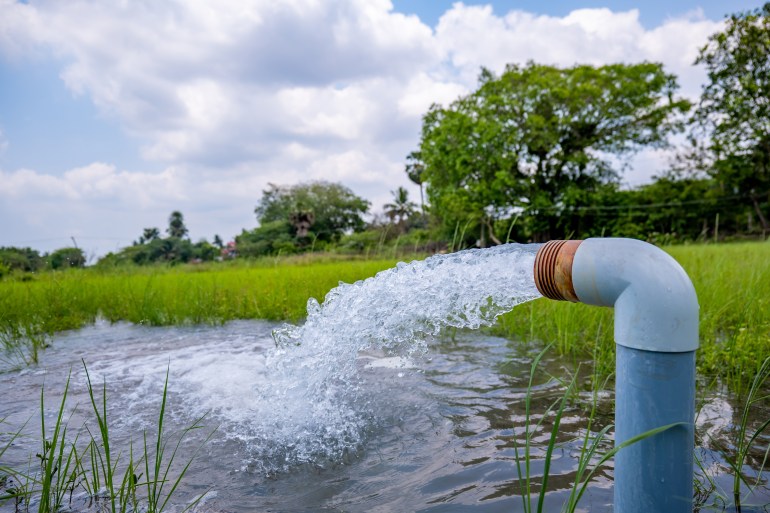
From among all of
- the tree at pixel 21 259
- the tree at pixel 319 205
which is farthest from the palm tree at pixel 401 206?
the tree at pixel 21 259

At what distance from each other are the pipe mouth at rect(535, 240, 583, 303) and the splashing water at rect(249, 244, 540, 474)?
13.9 inches

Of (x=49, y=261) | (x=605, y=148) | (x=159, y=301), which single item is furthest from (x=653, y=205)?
(x=49, y=261)

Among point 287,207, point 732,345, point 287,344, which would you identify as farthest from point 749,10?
point 287,207

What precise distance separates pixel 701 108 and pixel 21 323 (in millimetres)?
28619

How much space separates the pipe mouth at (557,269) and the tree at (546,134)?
832 inches

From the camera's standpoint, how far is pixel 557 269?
148 cm

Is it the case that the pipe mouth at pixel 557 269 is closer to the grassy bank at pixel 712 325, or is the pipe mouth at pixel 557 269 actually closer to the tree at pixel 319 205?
the grassy bank at pixel 712 325

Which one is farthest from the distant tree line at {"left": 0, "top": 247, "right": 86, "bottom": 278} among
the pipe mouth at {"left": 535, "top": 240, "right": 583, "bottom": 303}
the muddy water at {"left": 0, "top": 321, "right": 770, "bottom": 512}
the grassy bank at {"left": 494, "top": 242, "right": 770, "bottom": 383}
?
the pipe mouth at {"left": 535, "top": 240, "right": 583, "bottom": 303}

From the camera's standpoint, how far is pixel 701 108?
79.1 feet

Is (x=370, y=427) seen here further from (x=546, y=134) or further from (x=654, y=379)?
(x=546, y=134)

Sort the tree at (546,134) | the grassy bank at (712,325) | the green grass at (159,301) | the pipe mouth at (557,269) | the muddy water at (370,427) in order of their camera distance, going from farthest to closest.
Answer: the tree at (546,134) → the green grass at (159,301) → the grassy bank at (712,325) → the muddy water at (370,427) → the pipe mouth at (557,269)

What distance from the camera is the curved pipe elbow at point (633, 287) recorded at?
1.21 meters

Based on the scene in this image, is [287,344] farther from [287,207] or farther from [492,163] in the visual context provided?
[287,207]

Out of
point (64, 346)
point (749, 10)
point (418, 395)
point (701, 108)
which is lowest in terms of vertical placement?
point (418, 395)
